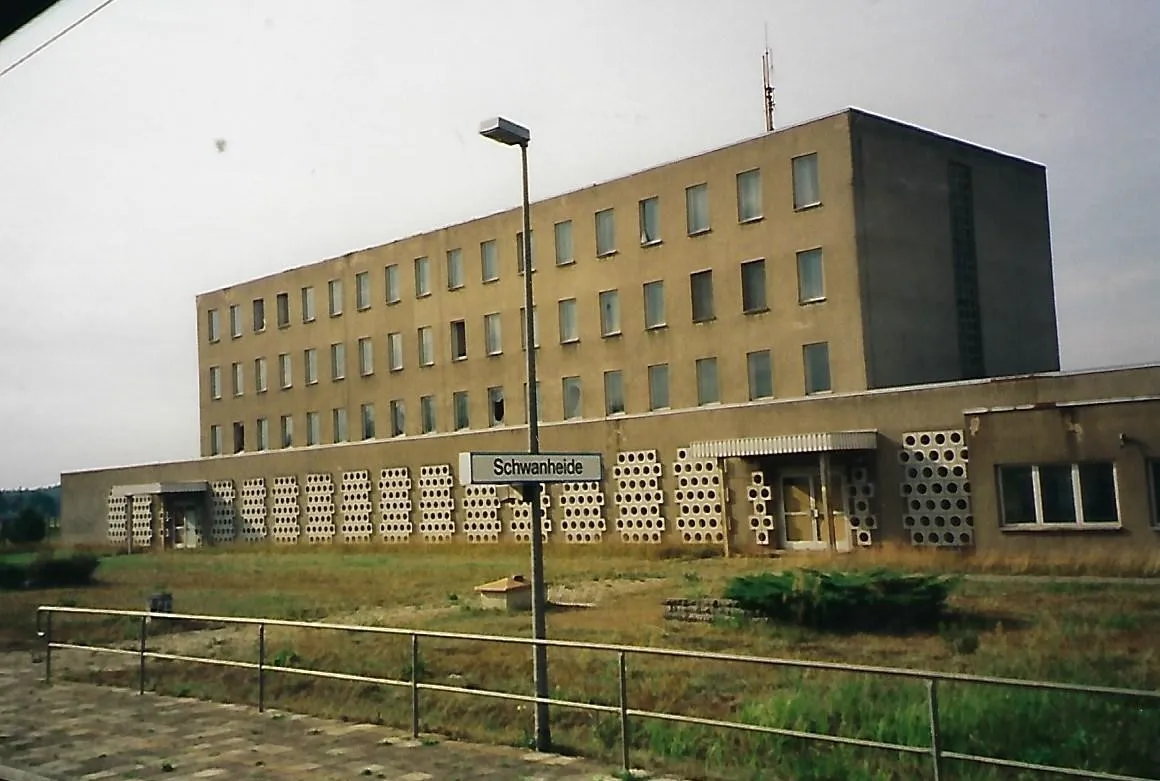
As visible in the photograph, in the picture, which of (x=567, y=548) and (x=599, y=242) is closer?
(x=567, y=548)

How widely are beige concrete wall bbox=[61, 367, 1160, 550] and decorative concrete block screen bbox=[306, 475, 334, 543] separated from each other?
0.43 m

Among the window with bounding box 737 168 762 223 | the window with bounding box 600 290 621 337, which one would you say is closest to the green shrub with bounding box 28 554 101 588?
the window with bounding box 600 290 621 337

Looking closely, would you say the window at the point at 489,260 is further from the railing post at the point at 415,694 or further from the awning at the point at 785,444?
the railing post at the point at 415,694

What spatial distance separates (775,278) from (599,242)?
5489mm

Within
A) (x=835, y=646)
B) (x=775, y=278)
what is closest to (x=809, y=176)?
(x=775, y=278)

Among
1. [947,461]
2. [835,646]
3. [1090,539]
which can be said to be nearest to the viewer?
[835,646]

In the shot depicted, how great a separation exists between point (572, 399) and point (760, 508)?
864 cm

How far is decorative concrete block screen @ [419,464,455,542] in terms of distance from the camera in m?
34.6

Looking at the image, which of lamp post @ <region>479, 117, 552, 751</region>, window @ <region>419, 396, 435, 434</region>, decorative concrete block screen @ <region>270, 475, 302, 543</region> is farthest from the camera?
decorative concrete block screen @ <region>270, 475, 302, 543</region>

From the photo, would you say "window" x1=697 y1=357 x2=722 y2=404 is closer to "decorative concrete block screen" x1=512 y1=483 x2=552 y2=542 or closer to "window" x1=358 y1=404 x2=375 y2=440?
"decorative concrete block screen" x1=512 y1=483 x2=552 y2=542

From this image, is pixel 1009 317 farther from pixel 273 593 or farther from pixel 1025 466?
pixel 273 593

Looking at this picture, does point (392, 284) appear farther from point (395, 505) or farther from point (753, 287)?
point (753, 287)

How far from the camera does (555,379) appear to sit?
34938 millimetres

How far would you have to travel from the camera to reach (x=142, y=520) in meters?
48.0
